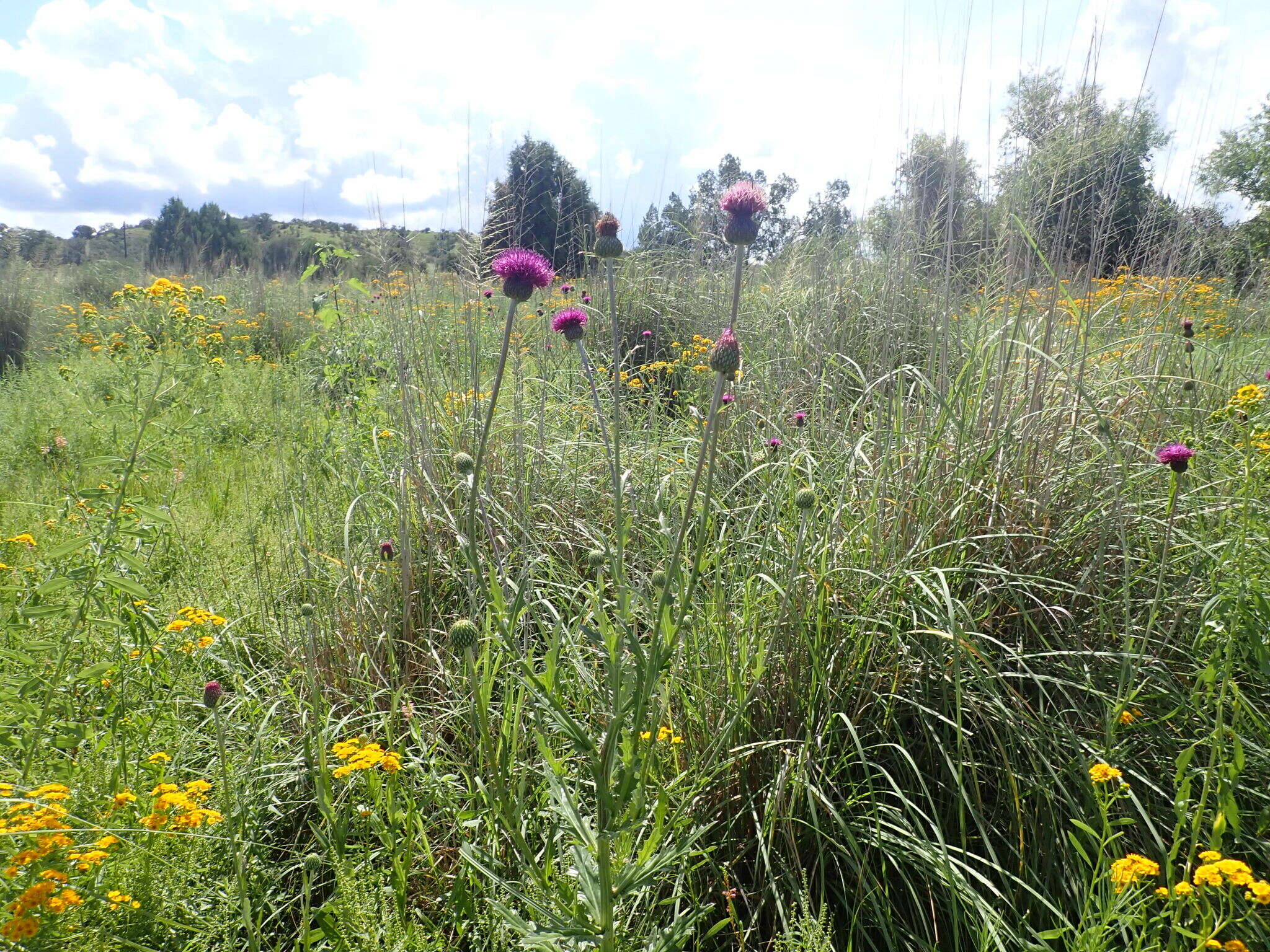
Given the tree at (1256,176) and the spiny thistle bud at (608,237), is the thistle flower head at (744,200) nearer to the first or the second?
the spiny thistle bud at (608,237)

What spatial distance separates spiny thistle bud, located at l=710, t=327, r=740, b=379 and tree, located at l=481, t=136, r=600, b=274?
173 centimetres

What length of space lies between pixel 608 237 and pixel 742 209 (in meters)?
0.40

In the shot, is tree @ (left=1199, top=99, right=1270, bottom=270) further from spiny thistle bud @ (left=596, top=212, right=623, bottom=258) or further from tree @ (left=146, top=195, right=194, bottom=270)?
tree @ (left=146, top=195, right=194, bottom=270)

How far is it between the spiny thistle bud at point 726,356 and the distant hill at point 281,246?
70.6 inches

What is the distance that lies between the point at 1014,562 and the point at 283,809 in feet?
6.54

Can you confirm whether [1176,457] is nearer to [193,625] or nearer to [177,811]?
[177,811]

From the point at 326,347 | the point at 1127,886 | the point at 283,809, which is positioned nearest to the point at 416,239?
the point at 326,347

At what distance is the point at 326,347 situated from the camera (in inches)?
182

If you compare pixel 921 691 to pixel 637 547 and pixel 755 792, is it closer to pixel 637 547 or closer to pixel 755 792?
pixel 755 792

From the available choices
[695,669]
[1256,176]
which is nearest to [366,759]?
[695,669]

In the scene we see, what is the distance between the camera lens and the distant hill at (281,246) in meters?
2.88

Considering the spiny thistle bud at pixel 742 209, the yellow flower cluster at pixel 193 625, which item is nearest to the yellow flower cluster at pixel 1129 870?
the spiny thistle bud at pixel 742 209

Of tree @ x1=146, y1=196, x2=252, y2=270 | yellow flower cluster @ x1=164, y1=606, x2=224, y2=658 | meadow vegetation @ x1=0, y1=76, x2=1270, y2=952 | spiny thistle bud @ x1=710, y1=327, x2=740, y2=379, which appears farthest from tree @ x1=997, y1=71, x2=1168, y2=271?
tree @ x1=146, y1=196, x2=252, y2=270

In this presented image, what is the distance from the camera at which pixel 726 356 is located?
4.18ft
